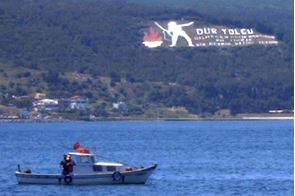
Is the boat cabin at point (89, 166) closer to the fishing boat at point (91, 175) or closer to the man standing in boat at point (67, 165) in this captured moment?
the fishing boat at point (91, 175)

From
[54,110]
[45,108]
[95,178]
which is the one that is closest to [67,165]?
[95,178]

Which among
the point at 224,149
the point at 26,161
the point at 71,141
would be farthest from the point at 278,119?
the point at 26,161

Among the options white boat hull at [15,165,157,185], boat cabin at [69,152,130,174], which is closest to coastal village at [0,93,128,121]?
white boat hull at [15,165,157,185]

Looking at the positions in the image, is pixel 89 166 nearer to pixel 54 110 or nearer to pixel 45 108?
pixel 45 108

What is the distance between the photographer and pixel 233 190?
48469 millimetres

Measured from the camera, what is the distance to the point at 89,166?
50188 millimetres

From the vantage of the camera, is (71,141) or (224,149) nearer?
(224,149)

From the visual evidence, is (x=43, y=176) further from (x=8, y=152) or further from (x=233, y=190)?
(x=8, y=152)

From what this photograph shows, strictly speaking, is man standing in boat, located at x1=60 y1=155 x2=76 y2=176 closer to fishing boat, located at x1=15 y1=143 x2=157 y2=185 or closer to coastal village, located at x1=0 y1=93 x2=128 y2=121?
fishing boat, located at x1=15 y1=143 x2=157 y2=185

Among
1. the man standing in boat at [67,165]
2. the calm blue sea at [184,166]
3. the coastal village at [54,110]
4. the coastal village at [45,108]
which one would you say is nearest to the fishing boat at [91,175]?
the man standing in boat at [67,165]

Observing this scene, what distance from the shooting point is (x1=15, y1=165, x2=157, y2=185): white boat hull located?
50.0 metres

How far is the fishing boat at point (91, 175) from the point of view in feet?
164

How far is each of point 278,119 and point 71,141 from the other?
9455 cm

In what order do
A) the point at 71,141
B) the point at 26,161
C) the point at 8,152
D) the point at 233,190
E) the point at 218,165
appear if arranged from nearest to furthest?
the point at 233,190, the point at 218,165, the point at 26,161, the point at 8,152, the point at 71,141
